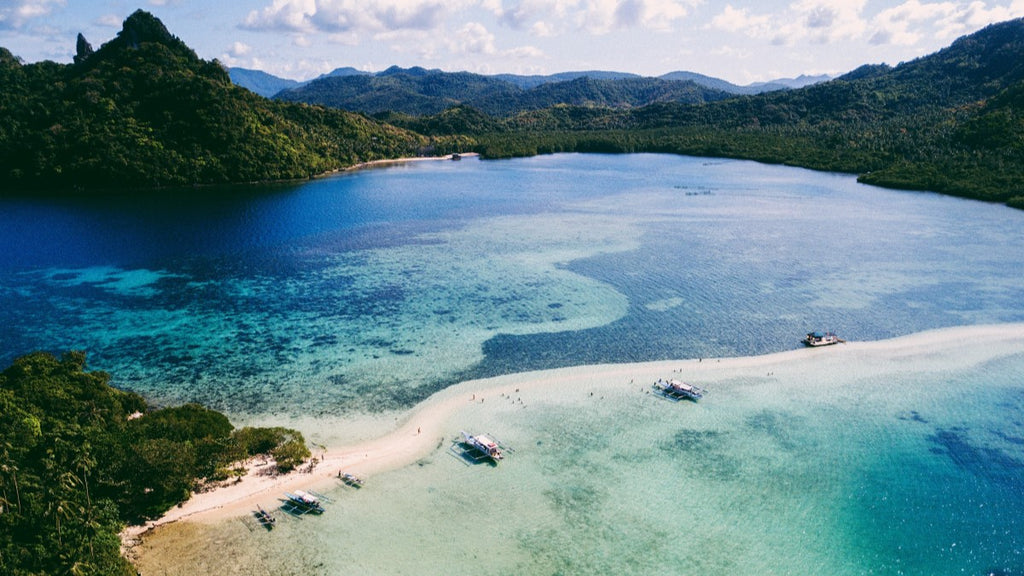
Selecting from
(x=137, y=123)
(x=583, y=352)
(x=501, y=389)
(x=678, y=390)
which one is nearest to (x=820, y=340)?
(x=678, y=390)

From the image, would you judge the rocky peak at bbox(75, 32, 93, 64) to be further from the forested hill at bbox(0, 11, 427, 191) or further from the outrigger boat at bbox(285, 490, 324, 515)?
the outrigger boat at bbox(285, 490, 324, 515)

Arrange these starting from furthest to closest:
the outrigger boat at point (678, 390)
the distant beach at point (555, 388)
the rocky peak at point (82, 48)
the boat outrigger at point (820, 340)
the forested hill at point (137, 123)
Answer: the rocky peak at point (82, 48) < the forested hill at point (137, 123) < the boat outrigger at point (820, 340) < the outrigger boat at point (678, 390) < the distant beach at point (555, 388)

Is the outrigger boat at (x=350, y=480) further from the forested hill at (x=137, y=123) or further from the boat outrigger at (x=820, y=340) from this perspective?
the forested hill at (x=137, y=123)

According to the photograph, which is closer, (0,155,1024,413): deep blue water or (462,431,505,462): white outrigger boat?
(462,431,505,462): white outrigger boat

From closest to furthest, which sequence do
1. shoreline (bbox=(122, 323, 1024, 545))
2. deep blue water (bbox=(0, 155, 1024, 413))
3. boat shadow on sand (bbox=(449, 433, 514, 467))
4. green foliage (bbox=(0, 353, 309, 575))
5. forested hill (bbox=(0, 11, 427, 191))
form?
green foliage (bbox=(0, 353, 309, 575)) → shoreline (bbox=(122, 323, 1024, 545)) → boat shadow on sand (bbox=(449, 433, 514, 467)) → deep blue water (bbox=(0, 155, 1024, 413)) → forested hill (bbox=(0, 11, 427, 191))

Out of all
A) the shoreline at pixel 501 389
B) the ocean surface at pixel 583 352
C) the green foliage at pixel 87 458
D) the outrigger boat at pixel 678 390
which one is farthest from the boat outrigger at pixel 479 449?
the outrigger boat at pixel 678 390

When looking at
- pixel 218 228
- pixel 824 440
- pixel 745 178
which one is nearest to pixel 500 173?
pixel 745 178

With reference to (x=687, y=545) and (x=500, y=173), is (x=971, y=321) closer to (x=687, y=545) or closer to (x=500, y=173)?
(x=687, y=545)

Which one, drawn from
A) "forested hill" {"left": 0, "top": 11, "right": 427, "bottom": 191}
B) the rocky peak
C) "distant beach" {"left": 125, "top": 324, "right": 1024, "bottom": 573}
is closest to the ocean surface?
"distant beach" {"left": 125, "top": 324, "right": 1024, "bottom": 573}

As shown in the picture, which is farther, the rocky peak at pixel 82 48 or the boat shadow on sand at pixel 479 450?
the rocky peak at pixel 82 48
